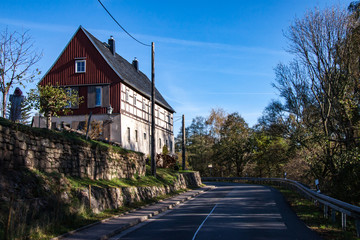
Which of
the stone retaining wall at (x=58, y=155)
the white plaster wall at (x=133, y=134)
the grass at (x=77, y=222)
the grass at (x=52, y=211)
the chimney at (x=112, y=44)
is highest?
the chimney at (x=112, y=44)

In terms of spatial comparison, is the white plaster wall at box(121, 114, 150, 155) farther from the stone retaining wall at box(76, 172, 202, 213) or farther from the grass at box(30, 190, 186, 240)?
the grass at box(30, 190, 186, 240)

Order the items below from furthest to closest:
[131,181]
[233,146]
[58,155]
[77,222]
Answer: [233,146]
[131,181]
[58,155]
[77,222]

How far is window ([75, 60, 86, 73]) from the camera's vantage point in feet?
104

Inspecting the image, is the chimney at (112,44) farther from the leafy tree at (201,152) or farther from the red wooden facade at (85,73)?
the leafy tree at (201,152)

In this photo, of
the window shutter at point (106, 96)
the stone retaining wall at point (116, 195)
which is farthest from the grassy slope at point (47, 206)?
the window shutter at point (106, 96)

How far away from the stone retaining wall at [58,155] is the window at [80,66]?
47.5ft

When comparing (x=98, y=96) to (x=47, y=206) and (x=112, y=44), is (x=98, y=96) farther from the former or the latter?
(x=47, y=206)

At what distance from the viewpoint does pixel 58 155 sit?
1292cm

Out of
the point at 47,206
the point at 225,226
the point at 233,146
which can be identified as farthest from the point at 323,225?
the point at 233,146

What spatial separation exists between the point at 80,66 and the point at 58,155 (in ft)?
67.0

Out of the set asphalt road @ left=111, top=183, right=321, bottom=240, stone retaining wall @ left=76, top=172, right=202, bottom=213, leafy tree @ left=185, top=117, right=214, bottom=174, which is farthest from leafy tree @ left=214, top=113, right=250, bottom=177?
asphalt road @ left=111, top=183, right=321, bottom=240

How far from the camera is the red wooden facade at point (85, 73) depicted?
30547 mm

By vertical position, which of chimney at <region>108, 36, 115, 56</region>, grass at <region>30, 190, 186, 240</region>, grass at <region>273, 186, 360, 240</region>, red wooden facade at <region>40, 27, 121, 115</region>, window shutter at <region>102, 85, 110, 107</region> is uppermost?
chimney at <region>108, 36, 115, 56</region>

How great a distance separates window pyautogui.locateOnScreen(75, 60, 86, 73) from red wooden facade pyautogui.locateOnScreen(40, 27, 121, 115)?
29cm
